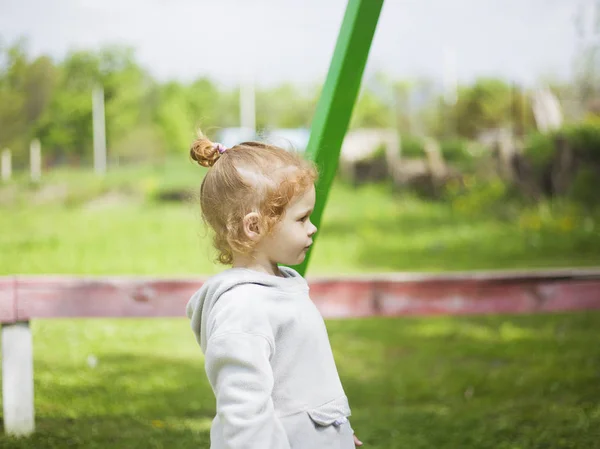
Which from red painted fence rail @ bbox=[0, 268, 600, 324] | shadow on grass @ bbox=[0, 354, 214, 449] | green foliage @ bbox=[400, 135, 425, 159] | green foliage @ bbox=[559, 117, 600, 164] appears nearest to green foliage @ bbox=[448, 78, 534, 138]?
green foliage @ bbox=[400, 135, 425, 159]

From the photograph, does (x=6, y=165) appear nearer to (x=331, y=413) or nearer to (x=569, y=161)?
(x=569, y=161)

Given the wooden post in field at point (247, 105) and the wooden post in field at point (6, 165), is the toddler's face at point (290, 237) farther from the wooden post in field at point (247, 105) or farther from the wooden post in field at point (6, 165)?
the wooden post in field at point (247, 105)

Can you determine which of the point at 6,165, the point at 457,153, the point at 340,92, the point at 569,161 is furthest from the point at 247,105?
the point at 340,92

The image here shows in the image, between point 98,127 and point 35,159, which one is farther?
point 98,127

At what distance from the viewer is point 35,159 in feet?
33.3

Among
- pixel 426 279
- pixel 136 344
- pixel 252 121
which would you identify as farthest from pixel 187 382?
pixel 252 121

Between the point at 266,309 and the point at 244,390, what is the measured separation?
0.55 feet

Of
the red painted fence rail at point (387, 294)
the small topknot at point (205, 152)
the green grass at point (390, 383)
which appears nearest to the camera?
the small topknot at point (205, 152)

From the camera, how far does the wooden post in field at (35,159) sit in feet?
33.1

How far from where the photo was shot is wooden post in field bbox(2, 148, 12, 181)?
32.3ft

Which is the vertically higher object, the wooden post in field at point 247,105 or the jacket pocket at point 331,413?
the wooden post in field at point 247,105

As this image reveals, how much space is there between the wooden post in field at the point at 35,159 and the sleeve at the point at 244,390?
9146 mm

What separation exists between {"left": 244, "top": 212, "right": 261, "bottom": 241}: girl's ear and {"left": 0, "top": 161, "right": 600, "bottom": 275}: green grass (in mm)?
6310

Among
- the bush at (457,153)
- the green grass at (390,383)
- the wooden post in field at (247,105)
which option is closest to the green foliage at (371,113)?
the bush at (457,153)
